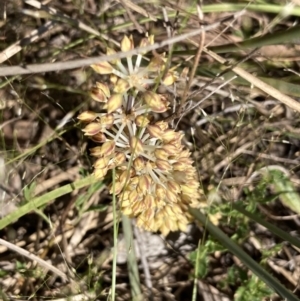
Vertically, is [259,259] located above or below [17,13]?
below

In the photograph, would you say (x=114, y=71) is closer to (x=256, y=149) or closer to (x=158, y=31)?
(x=158, y=31)

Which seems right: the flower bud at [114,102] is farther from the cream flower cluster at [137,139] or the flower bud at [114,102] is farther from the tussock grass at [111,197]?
the tussock grass at [111,197]

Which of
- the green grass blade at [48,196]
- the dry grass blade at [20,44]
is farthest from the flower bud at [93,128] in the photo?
the dry grass blade at [20,44]

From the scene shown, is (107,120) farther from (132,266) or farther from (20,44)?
(132,266)

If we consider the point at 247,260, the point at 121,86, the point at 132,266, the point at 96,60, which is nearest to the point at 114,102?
the point at 121,86

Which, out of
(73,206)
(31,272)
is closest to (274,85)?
(73,206)

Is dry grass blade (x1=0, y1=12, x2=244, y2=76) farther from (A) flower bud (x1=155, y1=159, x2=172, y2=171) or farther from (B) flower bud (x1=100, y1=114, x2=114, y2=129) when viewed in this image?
(A) flower bud (x1=155, y1=159, x2=172, y2=171)
